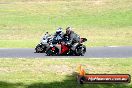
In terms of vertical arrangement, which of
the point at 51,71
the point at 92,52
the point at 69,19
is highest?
the point at 51,71

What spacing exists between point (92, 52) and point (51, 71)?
25.7 ft

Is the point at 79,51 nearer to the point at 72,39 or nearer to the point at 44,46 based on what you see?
the point at 72,39

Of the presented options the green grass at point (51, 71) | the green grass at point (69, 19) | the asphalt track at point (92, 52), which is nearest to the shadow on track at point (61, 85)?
the green grass at point (51, 71)

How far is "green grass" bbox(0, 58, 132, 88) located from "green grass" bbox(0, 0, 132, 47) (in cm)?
1078

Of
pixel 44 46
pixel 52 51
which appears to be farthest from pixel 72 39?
pixel 44 46

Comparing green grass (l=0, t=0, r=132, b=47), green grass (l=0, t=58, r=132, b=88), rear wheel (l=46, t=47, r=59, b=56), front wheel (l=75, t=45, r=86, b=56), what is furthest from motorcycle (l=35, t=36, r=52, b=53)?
green grass (l=0, t=0, r=132, b=47)

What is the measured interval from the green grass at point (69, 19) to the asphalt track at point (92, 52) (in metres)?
3.65

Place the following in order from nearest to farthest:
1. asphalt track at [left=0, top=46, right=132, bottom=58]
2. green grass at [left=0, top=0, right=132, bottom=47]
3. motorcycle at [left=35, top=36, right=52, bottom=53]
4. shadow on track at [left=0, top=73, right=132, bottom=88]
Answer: shadow on track at [left=0, top=73, right=132, bottom=88] → asphalt track at [left=0, top=46, right=132, bottom=58] → motorcycle at [left=35, top=36, right=52, bottom=53] → green grass at [left=0, top=0, right=132, bottom=47]

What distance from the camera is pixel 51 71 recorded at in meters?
16.1

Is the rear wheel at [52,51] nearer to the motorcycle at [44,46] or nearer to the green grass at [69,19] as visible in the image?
the motorcycle at [44,46]

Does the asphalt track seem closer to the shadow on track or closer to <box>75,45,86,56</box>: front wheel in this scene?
<box>75,45,86,56</box>: front wheel

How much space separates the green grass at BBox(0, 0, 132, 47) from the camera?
34781 millimetres

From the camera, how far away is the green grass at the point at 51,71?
1384 centimetres

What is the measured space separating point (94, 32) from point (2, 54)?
15347 millimetres
